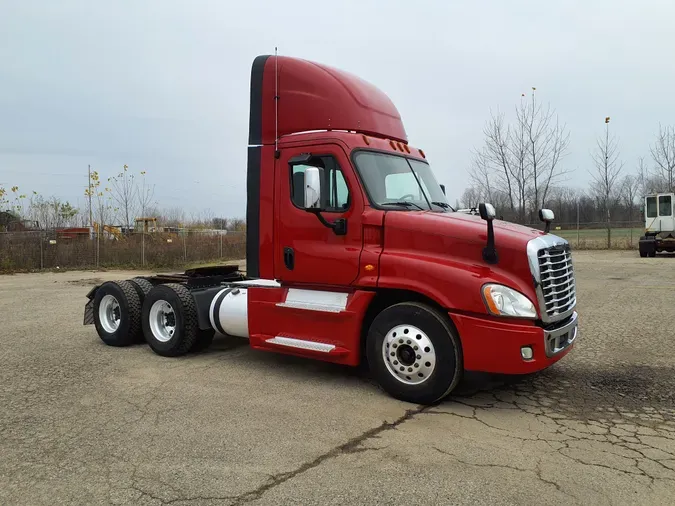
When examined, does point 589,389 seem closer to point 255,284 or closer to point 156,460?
point 255,284

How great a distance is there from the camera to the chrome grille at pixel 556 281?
462 cm

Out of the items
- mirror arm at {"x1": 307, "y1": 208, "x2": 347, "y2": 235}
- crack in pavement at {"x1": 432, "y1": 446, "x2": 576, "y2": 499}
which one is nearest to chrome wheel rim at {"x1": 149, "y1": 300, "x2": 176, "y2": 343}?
mirror arm at {"x1": 307, "y1": 208, "x2": 347, "y2": 235}

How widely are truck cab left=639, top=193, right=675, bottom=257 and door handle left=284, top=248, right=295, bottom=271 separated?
1062 inches

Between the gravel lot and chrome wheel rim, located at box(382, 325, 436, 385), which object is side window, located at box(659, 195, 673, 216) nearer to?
the gravel lot

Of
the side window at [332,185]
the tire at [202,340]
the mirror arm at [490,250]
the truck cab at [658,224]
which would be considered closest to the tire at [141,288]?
the tire at [202,340]

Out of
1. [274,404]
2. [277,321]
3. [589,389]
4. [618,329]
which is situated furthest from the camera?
[618,329]

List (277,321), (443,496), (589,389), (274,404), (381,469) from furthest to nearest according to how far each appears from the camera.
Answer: (277,321) → (589,389) → (274,404) → (381,469) → (443,496)

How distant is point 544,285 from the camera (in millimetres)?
4605

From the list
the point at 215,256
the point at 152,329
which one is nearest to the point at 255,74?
the point at 152,329

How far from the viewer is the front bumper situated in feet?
14.6

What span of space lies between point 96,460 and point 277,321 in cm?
247

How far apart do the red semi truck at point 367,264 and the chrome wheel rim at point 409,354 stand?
0.01m

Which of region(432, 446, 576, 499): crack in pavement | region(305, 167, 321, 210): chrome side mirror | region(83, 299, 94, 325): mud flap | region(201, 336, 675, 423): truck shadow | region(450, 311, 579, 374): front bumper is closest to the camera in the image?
region(432, 446, 576, 499): crack in pavement

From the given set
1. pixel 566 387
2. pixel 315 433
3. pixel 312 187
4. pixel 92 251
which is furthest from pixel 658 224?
pixel 315 433
